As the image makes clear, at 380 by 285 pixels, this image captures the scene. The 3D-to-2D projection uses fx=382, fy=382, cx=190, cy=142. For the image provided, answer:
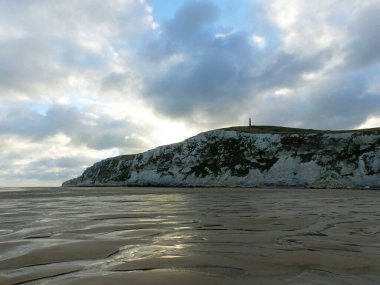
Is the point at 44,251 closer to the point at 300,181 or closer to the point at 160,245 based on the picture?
the point at 160,245

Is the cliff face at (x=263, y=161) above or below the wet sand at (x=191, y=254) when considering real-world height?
above

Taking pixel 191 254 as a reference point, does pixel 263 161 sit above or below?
above

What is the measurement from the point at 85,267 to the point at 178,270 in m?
1.08

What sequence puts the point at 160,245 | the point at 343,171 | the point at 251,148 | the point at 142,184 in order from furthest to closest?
the point at 142,184 < the point at 251,148 < the point at 343,171 < the point at 160,245

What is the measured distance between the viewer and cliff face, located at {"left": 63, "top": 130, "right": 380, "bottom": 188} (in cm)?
5753

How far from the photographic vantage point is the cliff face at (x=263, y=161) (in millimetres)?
57531

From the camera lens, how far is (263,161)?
67438mm

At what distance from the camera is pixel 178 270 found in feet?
13.3

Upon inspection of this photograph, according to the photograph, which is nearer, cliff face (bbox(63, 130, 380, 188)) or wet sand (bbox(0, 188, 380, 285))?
wet sand (bbox(0, 188, 380, 285))

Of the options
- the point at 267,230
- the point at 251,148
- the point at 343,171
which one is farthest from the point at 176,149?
the point at 267,230

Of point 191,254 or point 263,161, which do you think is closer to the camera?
point 191,254

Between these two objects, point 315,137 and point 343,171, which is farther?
point 315,137

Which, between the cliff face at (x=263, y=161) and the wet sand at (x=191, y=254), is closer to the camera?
the wet sand at (x=191, y=254)

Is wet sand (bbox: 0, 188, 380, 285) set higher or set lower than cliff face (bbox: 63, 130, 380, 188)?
lower
